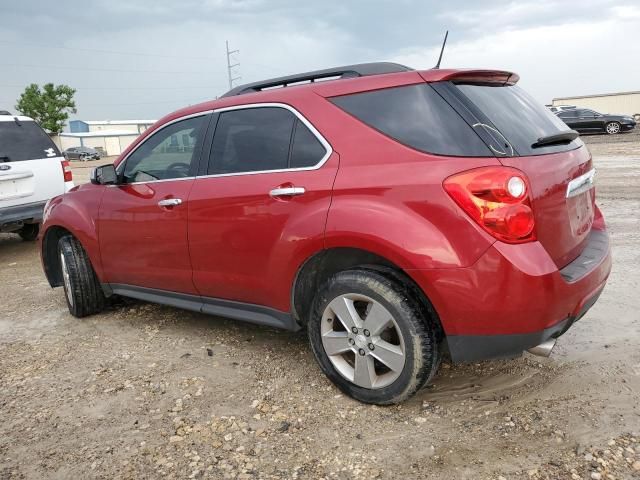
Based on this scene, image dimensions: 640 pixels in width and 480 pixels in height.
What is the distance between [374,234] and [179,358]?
6.01ft

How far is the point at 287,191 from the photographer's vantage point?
9.86 ft

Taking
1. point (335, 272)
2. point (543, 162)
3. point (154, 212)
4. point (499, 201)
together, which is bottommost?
point (335, 272)

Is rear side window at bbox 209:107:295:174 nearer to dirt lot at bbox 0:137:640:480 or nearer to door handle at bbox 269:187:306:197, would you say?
door handle at bbox 269:187:306:197

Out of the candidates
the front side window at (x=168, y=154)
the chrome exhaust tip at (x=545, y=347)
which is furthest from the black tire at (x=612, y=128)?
the chrome exhaust tip at (x=545, y=347)

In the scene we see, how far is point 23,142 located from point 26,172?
46 centimetres

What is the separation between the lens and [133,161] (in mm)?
4129

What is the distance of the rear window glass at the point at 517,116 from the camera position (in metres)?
2.62

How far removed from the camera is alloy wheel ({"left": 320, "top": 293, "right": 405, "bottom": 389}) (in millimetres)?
2750

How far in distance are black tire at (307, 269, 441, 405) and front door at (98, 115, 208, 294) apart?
1.31m

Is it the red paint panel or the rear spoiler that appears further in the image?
the red paint panel

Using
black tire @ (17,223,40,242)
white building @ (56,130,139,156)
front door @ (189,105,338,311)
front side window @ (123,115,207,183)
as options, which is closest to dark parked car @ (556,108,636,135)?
black tire @ (17,223,40,242)

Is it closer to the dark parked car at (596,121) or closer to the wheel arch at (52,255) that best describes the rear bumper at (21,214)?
the wheel arch at (52,255)

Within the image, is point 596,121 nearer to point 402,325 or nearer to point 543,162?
point 543,162

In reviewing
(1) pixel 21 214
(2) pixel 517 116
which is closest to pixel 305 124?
(2) pixel 517 116
